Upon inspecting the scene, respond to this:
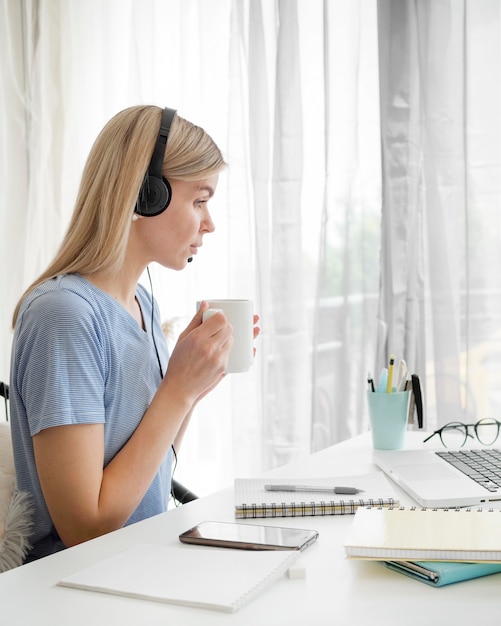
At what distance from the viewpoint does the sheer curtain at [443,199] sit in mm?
1774

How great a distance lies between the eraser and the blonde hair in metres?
0.60

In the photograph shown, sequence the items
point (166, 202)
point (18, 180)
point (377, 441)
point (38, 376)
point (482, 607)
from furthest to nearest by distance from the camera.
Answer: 1. point (18, 180)
2. point (377, 441)
3. point (166, 202)
4. point (38, 376)
5. point (482, 607)

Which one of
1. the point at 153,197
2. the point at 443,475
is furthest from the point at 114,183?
the point at 443,475

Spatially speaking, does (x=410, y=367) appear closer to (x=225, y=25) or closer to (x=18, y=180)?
(x=225, y=25)

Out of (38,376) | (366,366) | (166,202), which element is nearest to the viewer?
(38,376)

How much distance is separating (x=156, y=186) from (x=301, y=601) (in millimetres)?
689

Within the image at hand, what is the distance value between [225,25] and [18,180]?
790 mm

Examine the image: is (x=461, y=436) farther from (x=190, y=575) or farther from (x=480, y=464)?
(x=190, y=575)

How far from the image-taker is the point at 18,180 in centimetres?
236

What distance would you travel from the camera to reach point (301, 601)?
2.29 feet

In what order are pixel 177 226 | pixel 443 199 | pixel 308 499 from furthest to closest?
pixel 443 199, pixel 177 226, pixel 308 499

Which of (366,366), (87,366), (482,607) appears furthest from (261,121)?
(482,607)

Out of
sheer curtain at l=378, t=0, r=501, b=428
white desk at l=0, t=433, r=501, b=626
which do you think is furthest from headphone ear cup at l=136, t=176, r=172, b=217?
sheer curtain at l=378, t=0, r=501, b=428

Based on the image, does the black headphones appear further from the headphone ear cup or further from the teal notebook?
the teal notebook
